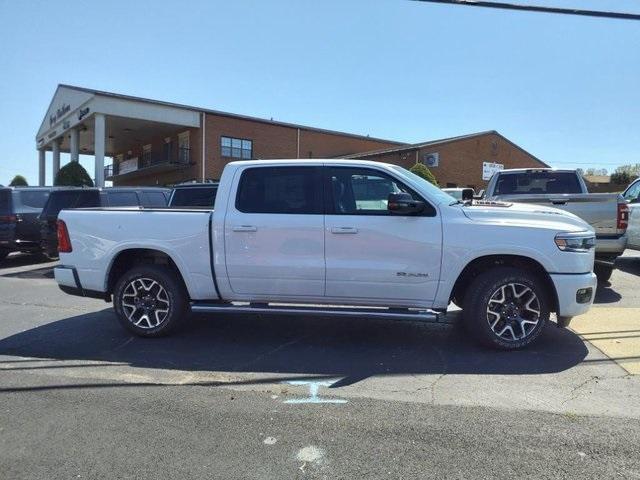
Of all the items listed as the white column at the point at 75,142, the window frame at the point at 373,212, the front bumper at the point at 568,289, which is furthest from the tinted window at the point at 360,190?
the white column at the point at 75,142

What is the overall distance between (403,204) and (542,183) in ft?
19.4

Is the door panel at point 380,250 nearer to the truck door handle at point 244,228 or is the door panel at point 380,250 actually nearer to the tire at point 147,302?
the truck door handle at point 244,228

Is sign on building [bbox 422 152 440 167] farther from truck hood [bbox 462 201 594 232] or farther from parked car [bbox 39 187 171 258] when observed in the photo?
truck hood [bbox 462 201 594 232]

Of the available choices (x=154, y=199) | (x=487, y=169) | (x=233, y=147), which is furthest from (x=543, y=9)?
(x=487, y=169)

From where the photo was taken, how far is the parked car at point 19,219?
527 inches

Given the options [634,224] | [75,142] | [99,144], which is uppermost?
[75,142]

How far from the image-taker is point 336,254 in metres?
5.48

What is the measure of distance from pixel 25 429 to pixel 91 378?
1036mm

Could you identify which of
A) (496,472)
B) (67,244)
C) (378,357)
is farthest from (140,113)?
(496,472)

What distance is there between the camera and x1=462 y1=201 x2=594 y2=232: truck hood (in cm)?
526

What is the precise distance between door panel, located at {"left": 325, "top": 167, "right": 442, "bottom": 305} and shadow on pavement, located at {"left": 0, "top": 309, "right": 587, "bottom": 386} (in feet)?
2.02

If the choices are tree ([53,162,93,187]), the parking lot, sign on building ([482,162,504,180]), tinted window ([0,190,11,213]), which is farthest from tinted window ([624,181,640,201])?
tree ([53,162,93,187])

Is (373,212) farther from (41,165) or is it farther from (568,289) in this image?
(41,165)

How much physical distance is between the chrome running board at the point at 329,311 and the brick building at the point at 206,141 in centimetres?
2908
